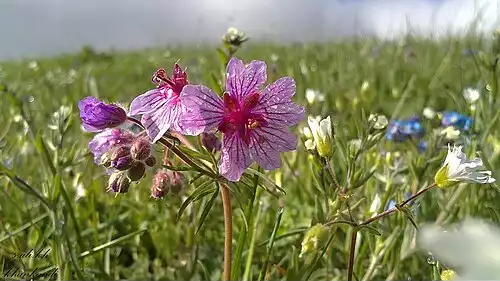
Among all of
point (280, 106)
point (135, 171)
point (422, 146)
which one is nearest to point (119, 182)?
point (135, 171)

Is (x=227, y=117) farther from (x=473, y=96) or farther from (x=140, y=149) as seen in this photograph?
(x=473, y=96)

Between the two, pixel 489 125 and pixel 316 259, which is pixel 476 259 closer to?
pixel 316 259

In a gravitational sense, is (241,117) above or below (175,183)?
above

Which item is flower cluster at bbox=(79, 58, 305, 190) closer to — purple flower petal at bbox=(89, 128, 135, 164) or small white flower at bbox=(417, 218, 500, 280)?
purple flower petal at bbox=(89, 128, 135, 164)

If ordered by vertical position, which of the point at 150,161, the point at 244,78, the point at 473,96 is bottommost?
the point at 473,96

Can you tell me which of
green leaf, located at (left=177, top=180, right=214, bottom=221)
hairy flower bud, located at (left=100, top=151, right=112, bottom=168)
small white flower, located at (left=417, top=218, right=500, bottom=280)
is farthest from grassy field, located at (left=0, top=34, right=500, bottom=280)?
small white flower, located at (left=417, top=218, right=500, bottom=280)

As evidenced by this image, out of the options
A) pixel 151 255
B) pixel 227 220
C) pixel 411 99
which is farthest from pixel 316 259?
pixel 411 99
